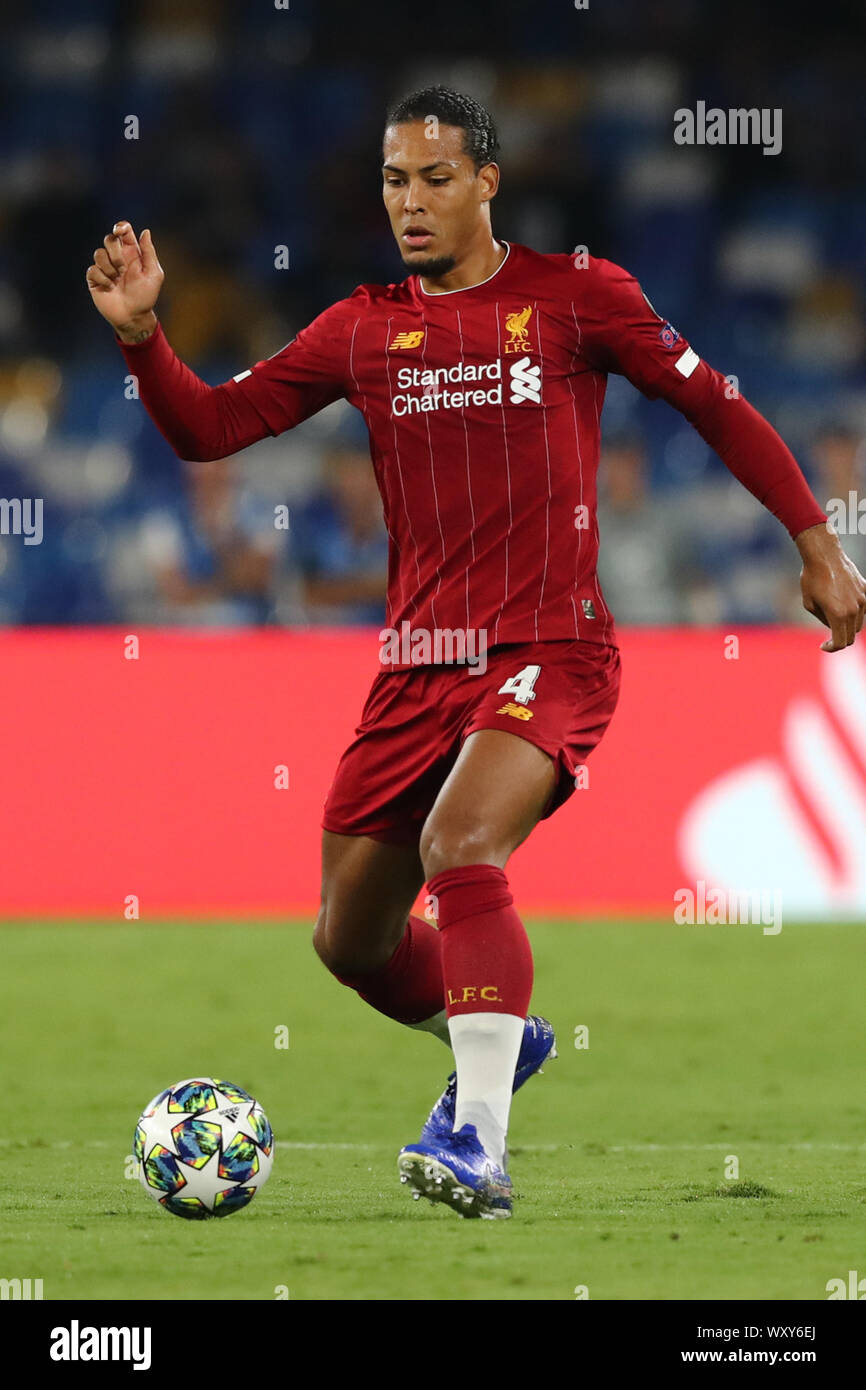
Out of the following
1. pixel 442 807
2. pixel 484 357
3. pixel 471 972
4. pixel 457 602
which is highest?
pixel 484 357

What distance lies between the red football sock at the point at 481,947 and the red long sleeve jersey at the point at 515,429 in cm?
63

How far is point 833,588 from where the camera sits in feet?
16.2

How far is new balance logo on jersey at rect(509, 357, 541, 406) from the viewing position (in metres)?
5.12

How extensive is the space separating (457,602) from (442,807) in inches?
22.3

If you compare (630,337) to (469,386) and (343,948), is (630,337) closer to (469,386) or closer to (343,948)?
(469,386)

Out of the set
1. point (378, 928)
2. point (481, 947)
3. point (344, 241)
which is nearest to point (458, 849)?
point (481, 947)

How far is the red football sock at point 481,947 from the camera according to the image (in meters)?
4.71

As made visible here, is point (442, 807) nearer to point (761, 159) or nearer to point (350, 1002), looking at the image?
point (350, 1002)

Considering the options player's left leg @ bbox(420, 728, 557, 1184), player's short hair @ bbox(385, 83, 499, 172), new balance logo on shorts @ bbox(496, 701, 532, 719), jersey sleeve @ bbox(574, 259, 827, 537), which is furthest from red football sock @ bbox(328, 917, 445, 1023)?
player's short hair @ bbox(385, 83, 499, 172)

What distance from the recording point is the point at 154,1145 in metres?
4.78

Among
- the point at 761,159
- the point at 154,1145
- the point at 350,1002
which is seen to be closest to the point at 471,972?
the point at 154,1145

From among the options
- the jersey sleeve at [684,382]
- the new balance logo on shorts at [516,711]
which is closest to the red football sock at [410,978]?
the new balance logo on shorts at [516,711]

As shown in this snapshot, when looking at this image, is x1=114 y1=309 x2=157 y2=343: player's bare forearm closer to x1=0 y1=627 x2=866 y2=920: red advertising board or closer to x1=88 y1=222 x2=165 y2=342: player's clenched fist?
x1=88 y1=222 x2=165 y2=342: player's clenched fist

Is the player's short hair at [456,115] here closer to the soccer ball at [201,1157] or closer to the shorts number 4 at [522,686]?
the shorts number 4 at [522,686]
